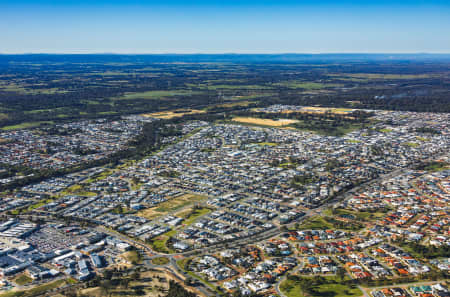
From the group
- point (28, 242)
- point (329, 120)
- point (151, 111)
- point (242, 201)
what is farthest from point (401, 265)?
point (151, 111)

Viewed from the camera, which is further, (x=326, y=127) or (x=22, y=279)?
(x=326, y=127)

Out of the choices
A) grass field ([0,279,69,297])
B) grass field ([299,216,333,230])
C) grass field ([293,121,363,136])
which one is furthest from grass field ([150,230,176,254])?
grass field ([293,121,363,136])

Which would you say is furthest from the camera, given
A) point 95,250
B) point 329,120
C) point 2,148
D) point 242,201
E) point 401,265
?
point 329,120

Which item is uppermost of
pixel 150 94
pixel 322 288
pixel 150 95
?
pixel 150 94

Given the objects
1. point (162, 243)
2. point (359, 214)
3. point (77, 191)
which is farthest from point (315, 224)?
point (77, 191)

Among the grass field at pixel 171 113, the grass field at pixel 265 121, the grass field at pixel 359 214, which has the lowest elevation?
the grass field at pixel 359 214

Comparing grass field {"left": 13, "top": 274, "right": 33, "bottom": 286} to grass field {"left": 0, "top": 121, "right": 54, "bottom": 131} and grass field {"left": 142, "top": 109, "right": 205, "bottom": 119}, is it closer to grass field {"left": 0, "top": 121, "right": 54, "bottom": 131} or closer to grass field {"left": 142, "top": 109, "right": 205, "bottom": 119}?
grass field {"left": 0, "top": 121, "right": 54, "bottom": 131}

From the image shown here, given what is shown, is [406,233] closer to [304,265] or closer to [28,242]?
[304,265]

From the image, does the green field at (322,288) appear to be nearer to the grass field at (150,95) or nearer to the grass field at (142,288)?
the grass field at (142,288)

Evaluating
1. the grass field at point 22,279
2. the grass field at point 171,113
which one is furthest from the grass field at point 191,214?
the grass field at point 171,113

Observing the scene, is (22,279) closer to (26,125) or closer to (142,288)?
(142,288)

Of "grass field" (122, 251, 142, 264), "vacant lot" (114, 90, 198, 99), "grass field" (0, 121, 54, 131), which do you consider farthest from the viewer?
"vacant lot" (114, 90, 198, 99)
